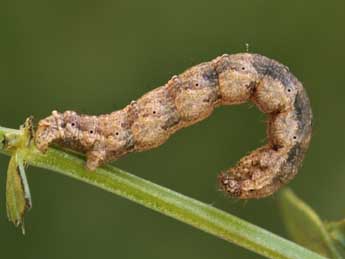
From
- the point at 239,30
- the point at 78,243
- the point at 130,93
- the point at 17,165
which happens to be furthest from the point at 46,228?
the point at 17,165

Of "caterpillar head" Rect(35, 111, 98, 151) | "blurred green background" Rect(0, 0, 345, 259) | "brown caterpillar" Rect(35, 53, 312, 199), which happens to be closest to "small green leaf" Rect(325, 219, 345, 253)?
"brown caterpillar" Rect(35, 53, 312, 199)

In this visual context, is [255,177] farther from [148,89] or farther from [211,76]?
[148,89]

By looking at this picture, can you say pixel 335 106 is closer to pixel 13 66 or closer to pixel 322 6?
pixel 322 6

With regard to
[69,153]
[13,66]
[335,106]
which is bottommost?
[335,106]

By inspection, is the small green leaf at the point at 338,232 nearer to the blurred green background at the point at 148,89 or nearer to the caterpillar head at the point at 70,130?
the caterpillar head at the point at 70,130

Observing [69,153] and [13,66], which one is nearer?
[69,153]

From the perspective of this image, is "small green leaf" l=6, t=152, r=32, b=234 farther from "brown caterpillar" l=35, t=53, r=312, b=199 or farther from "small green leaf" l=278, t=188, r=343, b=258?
"small green leaf" l=278, t=188, r=343, b=258
